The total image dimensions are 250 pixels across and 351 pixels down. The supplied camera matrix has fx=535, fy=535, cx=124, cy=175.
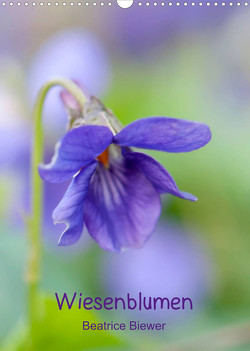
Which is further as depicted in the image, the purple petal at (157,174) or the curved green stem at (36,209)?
the curved green stem at (36,209)

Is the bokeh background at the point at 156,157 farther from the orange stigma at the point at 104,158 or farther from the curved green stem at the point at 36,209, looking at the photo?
the orange stigma at the point at 104,158

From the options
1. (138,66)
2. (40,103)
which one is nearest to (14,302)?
(40,103)

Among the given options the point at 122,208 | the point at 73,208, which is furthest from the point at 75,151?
the point at 122,208

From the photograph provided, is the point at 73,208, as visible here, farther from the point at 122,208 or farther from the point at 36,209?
the point at 36,209

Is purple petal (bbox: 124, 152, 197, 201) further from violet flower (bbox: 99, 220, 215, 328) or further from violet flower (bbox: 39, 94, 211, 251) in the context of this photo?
violet flower (bbox: 99, 220, 215, 328)

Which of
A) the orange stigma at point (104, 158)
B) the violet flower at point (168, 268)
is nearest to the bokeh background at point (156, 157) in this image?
the violet flower at point (168, 268)

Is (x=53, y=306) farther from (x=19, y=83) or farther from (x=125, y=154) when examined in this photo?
(x=19, y=83)
